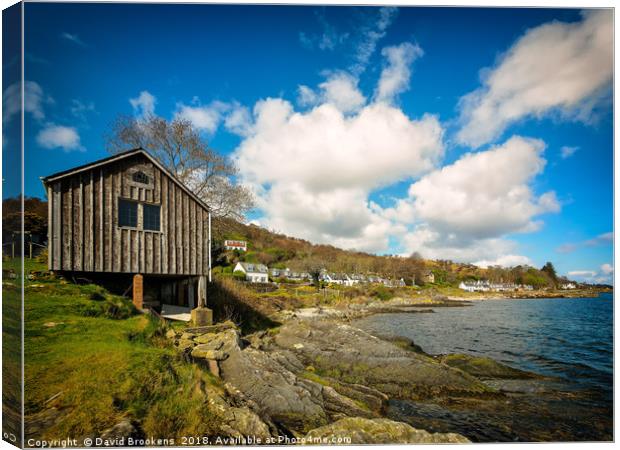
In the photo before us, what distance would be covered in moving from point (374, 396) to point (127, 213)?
8558 millimetres

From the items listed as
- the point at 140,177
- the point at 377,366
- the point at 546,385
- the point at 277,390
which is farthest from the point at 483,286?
the point at 140,177

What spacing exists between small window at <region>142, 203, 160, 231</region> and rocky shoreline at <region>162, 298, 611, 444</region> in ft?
11.0

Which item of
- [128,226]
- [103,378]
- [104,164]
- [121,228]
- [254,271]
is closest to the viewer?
[103,378]

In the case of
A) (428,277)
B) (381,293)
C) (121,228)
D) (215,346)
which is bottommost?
(381,293)

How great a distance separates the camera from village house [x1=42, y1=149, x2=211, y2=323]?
26.2 feet

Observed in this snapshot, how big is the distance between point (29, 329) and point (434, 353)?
14.2m

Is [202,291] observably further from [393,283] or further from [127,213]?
[393,283]

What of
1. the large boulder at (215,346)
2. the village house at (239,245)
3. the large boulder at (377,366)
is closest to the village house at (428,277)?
the village house at (239,245)

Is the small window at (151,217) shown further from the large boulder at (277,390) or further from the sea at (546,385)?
the sea at (546,385)

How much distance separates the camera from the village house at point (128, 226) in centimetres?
799

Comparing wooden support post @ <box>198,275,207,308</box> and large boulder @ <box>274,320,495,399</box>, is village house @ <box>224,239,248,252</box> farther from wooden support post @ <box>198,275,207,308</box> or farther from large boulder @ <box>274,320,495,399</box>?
wooden support post @ <box>198,275,207,308</box>

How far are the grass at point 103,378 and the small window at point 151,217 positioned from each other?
310 cm

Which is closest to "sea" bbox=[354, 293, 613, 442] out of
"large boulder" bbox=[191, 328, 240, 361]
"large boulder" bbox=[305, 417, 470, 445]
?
"large boulder" bbox=[305, 417, 470, 445]

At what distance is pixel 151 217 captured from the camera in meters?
9.67
